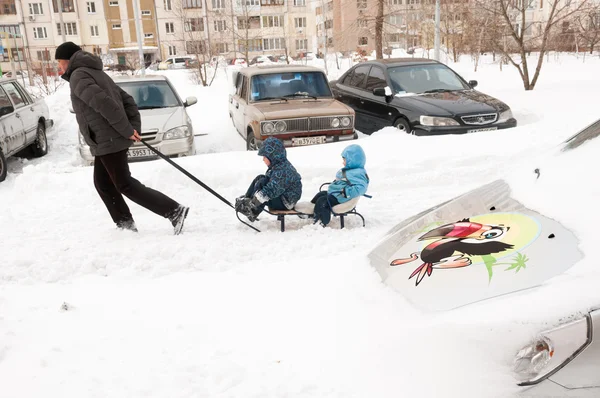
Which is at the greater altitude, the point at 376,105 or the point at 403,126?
the point at 376,105

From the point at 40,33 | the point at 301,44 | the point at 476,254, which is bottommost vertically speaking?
the point at 476,254

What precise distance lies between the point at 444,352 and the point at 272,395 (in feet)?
3.06

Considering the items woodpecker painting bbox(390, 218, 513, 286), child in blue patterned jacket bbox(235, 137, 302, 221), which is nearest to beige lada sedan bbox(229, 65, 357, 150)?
child in blue patterned jacket bbox(235, 137, 302, 221)

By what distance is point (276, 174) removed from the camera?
509 centimetres

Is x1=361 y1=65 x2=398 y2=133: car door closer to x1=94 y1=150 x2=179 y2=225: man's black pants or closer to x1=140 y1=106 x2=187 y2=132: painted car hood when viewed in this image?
x1=140 y1=106 x2=187 y2=132: painted car hood

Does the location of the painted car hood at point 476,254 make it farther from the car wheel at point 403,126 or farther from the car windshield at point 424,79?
the car windshield at point 424,79

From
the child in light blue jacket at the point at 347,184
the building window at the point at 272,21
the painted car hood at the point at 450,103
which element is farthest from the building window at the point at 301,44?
the child in light blue jacket at the point at 347,184

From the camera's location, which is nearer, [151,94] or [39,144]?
[151,94]

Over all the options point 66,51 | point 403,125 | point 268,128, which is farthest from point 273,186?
point 403,125

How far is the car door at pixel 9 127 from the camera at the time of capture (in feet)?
28.7

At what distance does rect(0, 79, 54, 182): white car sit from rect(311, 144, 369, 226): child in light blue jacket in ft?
19.3

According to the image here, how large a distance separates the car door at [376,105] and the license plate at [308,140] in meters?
1.67

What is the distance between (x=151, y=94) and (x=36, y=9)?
227 ft

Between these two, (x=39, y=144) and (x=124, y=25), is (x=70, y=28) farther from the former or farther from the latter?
(x=39, y=144)
